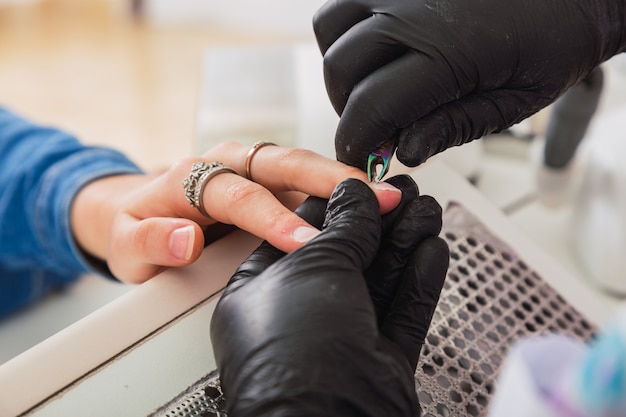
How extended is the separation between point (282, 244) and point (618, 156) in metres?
0.64

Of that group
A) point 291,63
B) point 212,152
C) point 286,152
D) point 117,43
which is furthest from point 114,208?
point 117,43

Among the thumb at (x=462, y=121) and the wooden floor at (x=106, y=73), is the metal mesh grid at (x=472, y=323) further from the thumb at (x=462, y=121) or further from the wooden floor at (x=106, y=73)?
the wooden floor at (x=106, y=73)

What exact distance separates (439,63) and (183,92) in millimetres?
1643

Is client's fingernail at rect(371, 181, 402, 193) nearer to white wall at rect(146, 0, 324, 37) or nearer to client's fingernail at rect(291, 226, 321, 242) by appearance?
client's fingernail at rect(291, 226, 321, 242)

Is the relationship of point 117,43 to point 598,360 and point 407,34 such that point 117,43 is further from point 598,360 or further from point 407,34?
point 598,360

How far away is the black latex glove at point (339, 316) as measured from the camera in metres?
0.40

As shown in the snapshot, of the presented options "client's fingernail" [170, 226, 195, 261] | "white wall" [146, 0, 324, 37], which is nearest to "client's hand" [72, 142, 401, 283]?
"client's fingernail" [170, 226, 195, 261]

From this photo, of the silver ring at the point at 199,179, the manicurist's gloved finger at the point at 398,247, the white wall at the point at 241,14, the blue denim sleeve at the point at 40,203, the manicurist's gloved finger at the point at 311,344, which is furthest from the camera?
the white wall at the point at 241,14

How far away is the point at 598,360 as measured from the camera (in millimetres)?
268

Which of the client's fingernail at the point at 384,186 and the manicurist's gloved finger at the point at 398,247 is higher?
the client's fingernail at the point at 384,186

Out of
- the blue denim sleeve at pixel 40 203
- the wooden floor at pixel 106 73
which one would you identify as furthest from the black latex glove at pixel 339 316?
the wooden floor at pixel 106 73

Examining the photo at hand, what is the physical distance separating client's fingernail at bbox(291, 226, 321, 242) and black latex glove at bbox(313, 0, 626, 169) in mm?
91

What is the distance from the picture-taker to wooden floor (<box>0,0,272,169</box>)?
1.92 meters

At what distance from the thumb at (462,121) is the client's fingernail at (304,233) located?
0.10 meters
